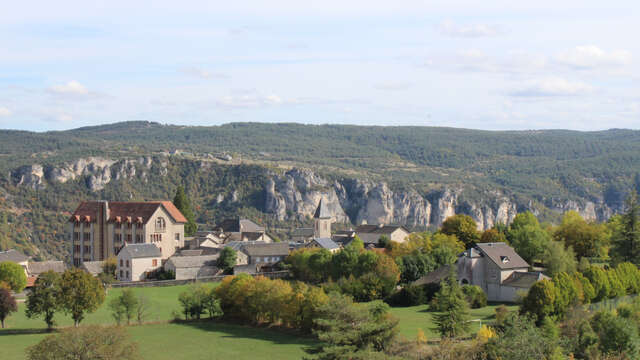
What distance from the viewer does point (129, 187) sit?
173 meters

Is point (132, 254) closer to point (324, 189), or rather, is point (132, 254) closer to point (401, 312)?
point (401, 312)

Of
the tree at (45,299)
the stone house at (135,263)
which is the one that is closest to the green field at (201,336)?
the tree at (45,299)

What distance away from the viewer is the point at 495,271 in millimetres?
71500

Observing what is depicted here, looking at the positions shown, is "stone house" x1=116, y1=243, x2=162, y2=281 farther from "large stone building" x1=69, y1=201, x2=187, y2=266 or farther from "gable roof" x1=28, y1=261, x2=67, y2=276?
"large stone building" x1=69, y1=201, x2=187, y2=266

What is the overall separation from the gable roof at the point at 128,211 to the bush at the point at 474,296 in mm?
44235

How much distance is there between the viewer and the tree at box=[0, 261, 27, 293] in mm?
76438

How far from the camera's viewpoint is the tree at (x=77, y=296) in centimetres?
5988

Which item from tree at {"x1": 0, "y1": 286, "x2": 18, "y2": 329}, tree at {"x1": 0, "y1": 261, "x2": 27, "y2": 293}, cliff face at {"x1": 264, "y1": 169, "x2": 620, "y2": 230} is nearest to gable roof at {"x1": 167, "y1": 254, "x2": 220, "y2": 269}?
tree at {"x1": 0, "y1": 261, "x2": 27, "y2": 293}

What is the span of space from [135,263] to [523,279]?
131 feet

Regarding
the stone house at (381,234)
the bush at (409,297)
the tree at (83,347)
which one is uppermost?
the stone house at (381,234)

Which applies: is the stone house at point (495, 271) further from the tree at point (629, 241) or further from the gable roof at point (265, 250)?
the gable roof at point (265, 250)

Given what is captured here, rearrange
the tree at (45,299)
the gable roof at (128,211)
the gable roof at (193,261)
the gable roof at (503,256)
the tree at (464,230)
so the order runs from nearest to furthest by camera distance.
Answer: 1. the tree at (45,299)
2. the gable roof at (503,256)
3. the gable roof at (193,261)
4. the tree at (464,230)
5. the gable roof at (128,211)

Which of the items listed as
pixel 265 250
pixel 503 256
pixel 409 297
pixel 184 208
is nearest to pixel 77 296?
pixel 409 297

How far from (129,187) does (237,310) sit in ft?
371
